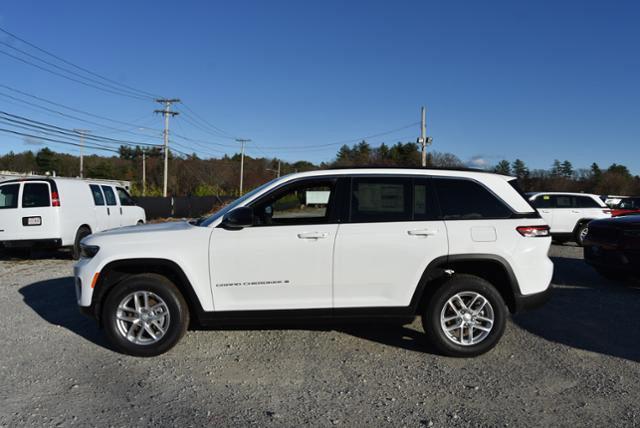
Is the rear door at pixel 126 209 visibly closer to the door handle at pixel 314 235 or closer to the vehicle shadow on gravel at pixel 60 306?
the vehicle shadow on gravel at pixel 60 306

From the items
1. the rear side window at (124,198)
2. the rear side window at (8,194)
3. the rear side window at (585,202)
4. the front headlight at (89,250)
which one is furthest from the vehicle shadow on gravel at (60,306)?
the rear side window at (585,202)

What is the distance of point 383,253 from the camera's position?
13.5 ft

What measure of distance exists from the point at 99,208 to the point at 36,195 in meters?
1.55

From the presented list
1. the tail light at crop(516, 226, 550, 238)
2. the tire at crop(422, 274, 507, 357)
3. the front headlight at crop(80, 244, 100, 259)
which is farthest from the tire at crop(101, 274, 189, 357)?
the tail light at crop(516, 226, 550, 238)

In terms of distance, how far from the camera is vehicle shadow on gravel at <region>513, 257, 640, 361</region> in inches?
181

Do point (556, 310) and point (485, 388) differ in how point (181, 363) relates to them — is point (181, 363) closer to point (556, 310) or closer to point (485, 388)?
point (485, 388)

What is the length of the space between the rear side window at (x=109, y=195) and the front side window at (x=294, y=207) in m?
8.37

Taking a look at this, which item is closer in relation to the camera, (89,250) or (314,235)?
(314,235)

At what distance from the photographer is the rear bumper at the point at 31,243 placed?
908cm

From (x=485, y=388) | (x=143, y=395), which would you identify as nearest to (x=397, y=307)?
(x=485, y=388)

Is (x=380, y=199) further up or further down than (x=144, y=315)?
further up

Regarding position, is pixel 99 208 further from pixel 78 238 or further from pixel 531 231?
pixel 531 231

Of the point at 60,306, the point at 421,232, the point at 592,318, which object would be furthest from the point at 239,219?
the point at 592,318

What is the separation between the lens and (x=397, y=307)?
4.18 m
